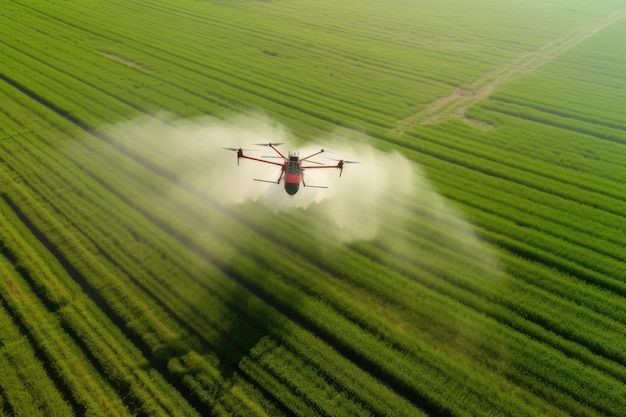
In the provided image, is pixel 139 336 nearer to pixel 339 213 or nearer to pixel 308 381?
pixel 308 381

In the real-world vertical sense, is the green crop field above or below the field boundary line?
below

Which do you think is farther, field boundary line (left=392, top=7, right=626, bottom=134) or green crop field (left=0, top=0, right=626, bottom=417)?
field boundary line (left=392, top=7, right=626, bottom=134)

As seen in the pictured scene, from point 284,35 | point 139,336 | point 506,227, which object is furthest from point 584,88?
point 139,336

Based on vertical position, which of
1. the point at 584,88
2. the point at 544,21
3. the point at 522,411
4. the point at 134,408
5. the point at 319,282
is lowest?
the point at 134,408

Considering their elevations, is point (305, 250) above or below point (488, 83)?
below

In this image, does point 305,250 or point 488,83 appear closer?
point 305,250
